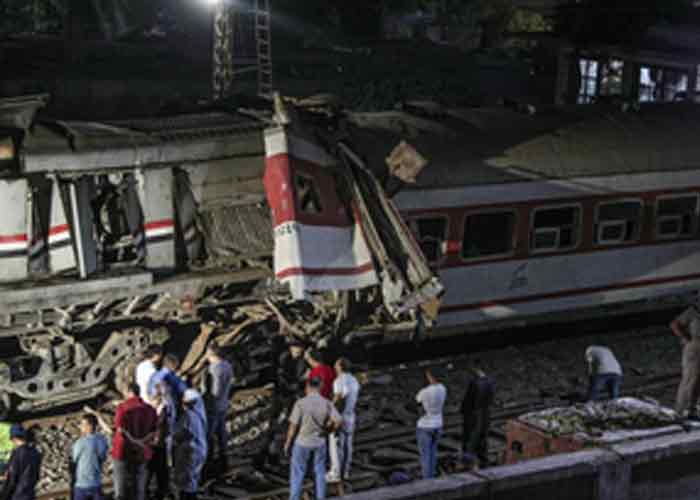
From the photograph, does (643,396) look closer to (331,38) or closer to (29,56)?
(29,56)

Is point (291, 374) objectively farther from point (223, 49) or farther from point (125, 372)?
point (223, 49)

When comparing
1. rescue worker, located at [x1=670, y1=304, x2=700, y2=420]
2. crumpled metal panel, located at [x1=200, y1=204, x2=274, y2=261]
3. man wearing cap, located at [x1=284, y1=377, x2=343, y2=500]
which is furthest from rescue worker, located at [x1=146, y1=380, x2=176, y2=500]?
rescue worker, located at [x1=670, y1=304, x2=700, y2=420]

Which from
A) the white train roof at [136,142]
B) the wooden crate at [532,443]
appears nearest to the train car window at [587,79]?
the white train roof at [136,142]

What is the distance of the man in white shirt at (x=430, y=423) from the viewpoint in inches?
477

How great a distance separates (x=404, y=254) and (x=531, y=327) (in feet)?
17.7

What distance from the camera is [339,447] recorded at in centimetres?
1236

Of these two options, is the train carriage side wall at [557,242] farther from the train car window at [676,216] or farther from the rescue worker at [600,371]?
the rescue worker at [600,371]

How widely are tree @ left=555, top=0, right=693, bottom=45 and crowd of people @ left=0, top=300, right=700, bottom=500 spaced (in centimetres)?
1423

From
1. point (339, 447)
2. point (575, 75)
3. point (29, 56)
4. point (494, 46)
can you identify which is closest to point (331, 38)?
point (494, 46)

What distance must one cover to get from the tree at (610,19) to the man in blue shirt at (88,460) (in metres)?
19.5

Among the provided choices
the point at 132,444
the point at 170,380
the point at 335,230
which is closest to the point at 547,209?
the point at 335,230

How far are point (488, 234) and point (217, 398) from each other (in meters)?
5.78

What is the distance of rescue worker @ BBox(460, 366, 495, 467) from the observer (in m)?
12.6

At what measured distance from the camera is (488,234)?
16547 millimetres
